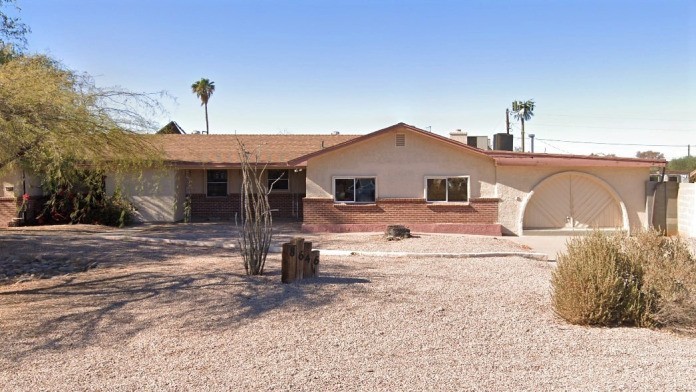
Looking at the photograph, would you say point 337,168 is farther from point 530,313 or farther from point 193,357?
point 193,357

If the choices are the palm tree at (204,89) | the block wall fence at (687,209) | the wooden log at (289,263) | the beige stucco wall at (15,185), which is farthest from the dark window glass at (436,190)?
the palm tree at (204,89)

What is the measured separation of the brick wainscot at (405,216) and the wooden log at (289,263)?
9.92 metres

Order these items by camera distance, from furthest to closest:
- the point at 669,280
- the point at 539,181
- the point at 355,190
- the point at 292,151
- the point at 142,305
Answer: the point at 292,151, the point at 355,190, the point at 539,181, the point at 142,305, the point at 669,280

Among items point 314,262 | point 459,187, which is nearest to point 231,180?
point 459,187

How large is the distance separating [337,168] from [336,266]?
8.22m

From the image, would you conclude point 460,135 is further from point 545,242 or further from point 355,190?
point 545,242

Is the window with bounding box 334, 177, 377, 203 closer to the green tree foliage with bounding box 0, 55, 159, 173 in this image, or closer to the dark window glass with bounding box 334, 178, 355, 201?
the dark window glass with bounding box 334, 178, 355, 201

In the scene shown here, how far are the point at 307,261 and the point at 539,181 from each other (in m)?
11.7

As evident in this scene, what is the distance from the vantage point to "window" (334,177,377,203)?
20.0m

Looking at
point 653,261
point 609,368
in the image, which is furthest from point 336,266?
point 609,368

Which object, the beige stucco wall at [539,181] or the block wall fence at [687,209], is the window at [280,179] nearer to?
the beige stucco wall at [539,181]

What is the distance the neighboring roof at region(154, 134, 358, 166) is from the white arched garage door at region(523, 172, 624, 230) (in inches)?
369

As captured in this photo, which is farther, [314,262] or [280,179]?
[280,179]

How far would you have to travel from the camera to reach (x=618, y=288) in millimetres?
7609
